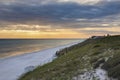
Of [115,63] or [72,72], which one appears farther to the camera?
[72,72]

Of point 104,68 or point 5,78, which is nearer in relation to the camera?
point 104,68

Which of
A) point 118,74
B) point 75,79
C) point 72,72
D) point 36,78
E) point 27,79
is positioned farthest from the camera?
point 27,79

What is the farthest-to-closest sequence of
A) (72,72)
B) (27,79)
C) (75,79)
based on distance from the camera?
(27,79), (72,72), (75,79)

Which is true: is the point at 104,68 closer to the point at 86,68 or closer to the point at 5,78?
the point at 86,68

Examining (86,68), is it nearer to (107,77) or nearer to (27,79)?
(107,77)

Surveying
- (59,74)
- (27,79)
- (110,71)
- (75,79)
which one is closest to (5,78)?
(27,79)

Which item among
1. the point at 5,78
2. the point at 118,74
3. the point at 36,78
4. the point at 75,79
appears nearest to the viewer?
the point at 118,74

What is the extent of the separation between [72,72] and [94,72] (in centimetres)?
300

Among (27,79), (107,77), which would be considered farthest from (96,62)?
(27,79)

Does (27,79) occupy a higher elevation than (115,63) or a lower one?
lower

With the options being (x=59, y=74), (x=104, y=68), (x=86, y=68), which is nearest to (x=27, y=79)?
(x=59, y=74)

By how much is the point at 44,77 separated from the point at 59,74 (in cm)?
187

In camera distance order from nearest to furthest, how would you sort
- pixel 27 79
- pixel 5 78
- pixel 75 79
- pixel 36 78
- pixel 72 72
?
1. pixel 75 79
2. pixel 72 72
3. pixel 36 78
4. pixel 27 79
5. pixel 5 78

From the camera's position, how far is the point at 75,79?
26.6 meters
